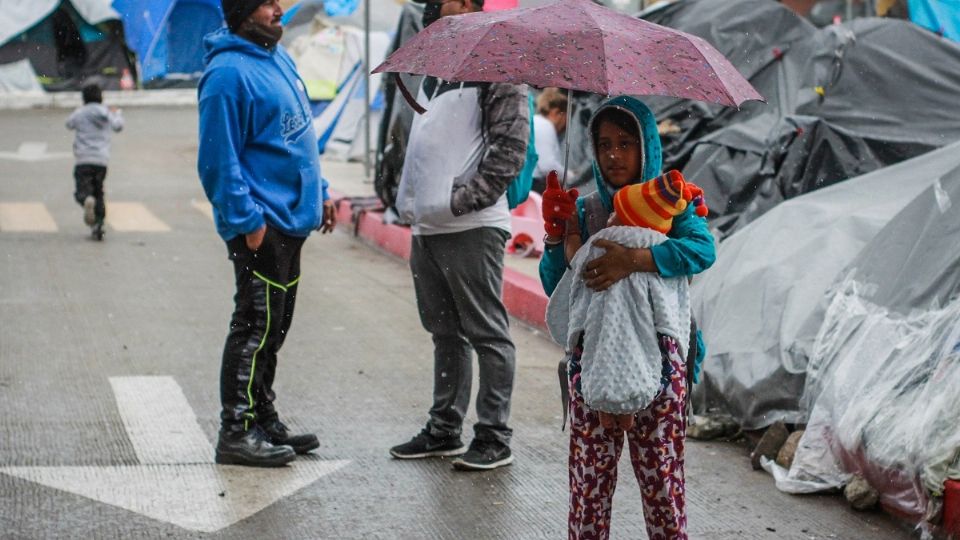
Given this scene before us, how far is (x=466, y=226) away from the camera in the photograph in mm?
5660

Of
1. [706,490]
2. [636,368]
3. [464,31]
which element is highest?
[464,31]

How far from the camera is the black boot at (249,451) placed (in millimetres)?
5715

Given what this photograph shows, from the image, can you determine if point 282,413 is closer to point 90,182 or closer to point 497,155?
point 497,155

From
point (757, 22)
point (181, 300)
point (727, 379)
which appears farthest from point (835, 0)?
point (727, 379)

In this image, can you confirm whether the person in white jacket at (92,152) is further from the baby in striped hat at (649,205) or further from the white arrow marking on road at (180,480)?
the baby in striped hat at (649,205)

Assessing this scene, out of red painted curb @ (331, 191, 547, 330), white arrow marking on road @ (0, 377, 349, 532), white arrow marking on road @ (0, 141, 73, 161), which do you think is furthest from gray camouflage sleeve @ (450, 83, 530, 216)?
white arrow marking on road @ (0, 141, 73, 161)

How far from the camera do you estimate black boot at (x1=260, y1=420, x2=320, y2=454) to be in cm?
594

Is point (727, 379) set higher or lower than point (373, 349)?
higher

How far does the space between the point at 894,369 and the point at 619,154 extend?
7.42ft

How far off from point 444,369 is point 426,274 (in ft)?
1.38

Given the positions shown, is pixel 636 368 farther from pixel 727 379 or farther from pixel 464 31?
pixel 727 379

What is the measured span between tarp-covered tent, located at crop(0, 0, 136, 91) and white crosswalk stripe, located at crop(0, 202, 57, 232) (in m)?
14.9

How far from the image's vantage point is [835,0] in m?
21.8

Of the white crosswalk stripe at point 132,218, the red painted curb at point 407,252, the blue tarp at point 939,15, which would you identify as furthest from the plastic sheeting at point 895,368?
the white crosswalk stripe at point 132,218
